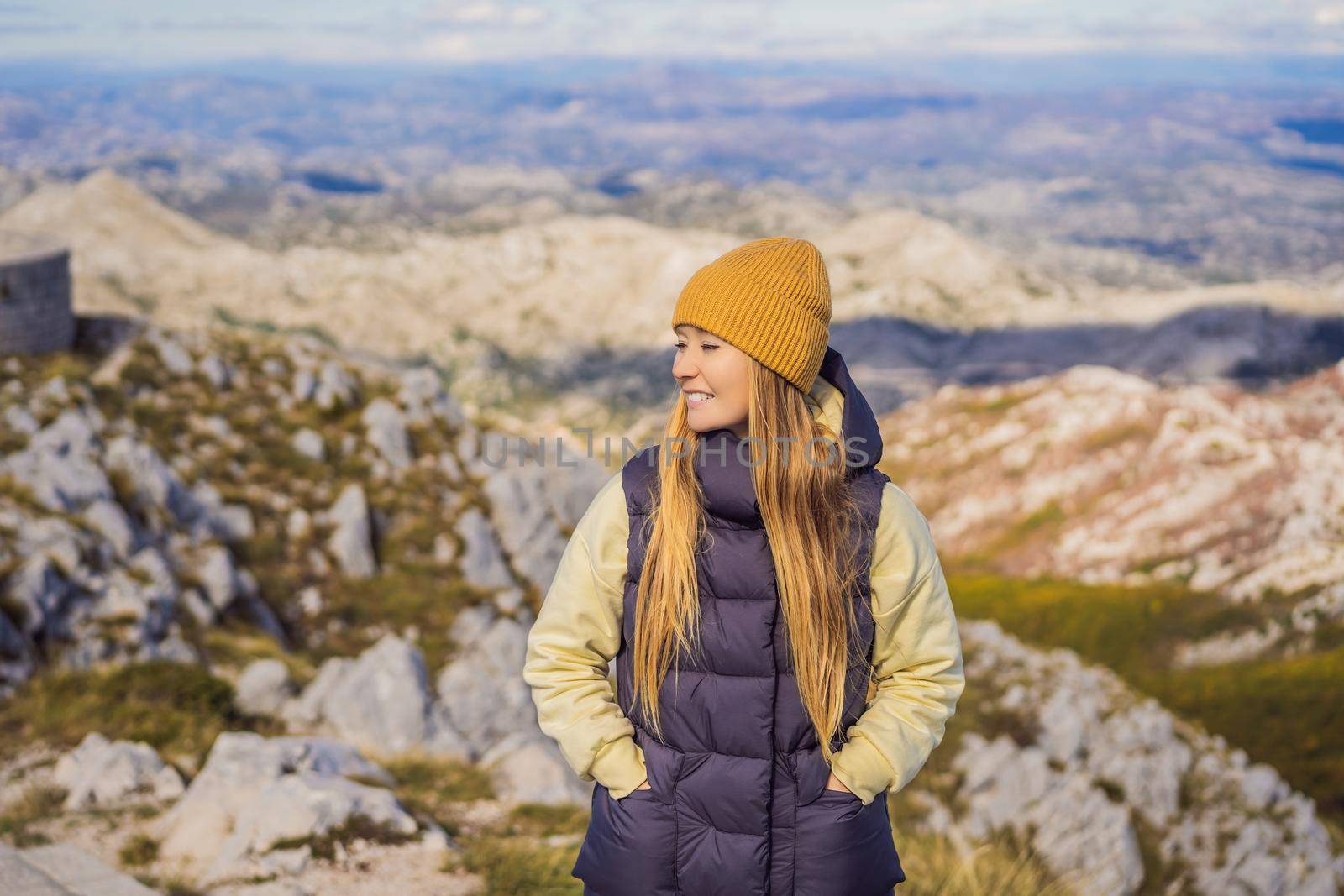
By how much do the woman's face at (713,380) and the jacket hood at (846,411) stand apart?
357mm

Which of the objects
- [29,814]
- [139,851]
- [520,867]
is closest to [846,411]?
A: [520,867]

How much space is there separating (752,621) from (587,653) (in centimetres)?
78

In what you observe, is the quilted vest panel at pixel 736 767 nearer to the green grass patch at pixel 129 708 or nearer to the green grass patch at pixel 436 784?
the green grass patch at pixel 436 784

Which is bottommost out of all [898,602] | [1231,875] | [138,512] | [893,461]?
[893,461]

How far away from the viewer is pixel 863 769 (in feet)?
13.0

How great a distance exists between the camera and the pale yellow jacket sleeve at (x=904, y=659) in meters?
4.02

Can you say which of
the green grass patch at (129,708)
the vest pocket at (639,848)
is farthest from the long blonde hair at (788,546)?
the green grass patch at (129,708)

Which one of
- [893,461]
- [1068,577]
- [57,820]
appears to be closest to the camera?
[57,820]

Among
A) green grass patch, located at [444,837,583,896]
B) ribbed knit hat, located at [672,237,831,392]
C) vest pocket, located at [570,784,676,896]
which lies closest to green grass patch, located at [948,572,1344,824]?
green grass patch, located at [444,837,583,896]

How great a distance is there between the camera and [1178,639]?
202ft

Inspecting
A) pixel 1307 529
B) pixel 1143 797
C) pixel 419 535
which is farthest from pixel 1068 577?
pixel 419 535

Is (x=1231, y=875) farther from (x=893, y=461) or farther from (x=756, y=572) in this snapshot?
(x=893, y=461)

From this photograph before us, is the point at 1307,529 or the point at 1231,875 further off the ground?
the point at 1231,875

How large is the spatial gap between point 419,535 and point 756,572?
61.0 ft
